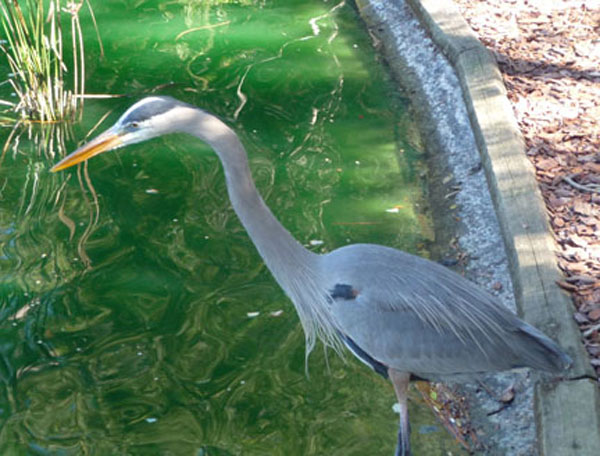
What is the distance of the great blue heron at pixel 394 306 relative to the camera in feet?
10.6

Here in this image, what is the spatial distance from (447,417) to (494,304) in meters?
0.66

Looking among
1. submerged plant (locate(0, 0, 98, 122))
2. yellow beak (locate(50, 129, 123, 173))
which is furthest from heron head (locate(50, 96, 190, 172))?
submerged plant (locate(0, 0, 98, 122))

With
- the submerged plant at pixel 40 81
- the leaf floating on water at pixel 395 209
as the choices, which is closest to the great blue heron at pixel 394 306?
the leaf floating on water at pixel 395 209

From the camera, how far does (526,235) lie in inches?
162

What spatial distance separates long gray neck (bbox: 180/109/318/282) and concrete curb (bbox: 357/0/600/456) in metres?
1.06

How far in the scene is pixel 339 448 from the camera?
11.9ft

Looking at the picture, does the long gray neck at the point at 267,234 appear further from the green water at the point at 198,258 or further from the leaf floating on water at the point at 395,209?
the leaf floating on water at the point at 395,209

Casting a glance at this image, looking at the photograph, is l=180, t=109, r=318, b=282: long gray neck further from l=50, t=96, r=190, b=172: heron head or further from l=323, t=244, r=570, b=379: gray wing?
l=323, t=244, r=570, b=379: gray wing

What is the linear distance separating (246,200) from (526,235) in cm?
158

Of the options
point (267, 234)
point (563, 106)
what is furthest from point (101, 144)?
point (563, 106)

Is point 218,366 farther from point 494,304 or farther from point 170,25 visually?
point 170,25

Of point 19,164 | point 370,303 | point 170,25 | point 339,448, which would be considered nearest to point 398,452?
point 339,448

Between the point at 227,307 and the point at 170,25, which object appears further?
the point at 170,25

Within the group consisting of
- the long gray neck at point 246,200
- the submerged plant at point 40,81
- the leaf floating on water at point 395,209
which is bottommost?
the leaf floating on water at point 395,209
